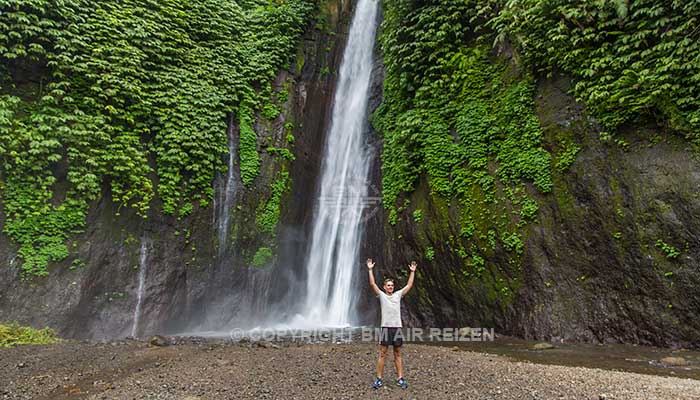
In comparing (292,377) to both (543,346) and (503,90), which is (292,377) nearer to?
(543,346)

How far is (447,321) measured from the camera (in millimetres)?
9953

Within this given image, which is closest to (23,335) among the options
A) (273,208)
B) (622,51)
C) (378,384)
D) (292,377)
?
(292,377)

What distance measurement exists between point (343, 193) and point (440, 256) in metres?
5.37

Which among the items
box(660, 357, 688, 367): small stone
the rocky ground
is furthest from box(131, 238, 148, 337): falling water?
box(660, 357, 688, 367): small stone

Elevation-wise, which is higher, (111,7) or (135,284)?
(111,7)

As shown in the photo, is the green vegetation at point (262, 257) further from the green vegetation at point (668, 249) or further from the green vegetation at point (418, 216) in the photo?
the green vegetation at point (668, 249)

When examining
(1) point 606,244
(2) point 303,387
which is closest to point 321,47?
(1) point 606,244

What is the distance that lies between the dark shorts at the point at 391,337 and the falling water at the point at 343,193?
783 centimetres

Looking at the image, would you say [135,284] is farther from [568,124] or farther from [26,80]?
[568,124]

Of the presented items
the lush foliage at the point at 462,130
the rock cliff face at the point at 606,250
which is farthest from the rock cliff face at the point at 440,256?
the lush foliage at the point at 462,130

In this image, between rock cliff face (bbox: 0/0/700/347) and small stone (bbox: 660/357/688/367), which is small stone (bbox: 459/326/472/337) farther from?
small stone (bbox: 660/357/688/367)

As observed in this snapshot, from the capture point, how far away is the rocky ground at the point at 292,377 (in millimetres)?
4633

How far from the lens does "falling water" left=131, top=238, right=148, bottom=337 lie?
1006cm

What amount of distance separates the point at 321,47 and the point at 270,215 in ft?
26.8
